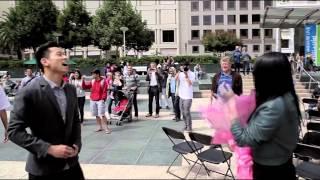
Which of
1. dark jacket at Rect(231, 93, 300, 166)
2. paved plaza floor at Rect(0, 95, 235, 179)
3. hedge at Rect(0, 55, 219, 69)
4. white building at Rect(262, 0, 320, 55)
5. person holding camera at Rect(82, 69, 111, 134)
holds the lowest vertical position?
paved plaza floor at Rect(0, 95, 235, 179)

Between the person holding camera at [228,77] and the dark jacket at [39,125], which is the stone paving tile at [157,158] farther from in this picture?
the dark jacket at [39,125]

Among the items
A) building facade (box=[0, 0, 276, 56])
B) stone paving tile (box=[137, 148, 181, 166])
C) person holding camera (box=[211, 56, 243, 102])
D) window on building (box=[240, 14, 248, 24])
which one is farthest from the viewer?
window on building (box=[240, 14, 248, 24])

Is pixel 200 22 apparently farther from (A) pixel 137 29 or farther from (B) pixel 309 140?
(B) pixel 309 140

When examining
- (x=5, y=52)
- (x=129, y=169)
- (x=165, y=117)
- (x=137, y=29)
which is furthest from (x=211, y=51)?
(x=129, y=169)

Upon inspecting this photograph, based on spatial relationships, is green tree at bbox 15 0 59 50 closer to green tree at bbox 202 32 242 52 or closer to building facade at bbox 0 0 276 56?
building facade at bbox 0 0 276 56

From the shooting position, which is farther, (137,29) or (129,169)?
(137,29)

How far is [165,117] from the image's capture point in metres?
13.1

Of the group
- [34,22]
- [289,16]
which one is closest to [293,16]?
[289,16]

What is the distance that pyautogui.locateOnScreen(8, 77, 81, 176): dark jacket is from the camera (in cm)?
300

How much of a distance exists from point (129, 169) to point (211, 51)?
69490 millimetres

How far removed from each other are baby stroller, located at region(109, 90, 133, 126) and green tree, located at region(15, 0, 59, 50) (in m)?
38.1

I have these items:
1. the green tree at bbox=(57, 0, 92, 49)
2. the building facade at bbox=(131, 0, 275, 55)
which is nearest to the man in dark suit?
the green tree at bbox=(57, 0, 92, 49)

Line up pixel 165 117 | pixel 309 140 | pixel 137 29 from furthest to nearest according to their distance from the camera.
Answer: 1. pixel 137 29
2. pixel 165 117
3. pixel 309 140

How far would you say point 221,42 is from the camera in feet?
233
